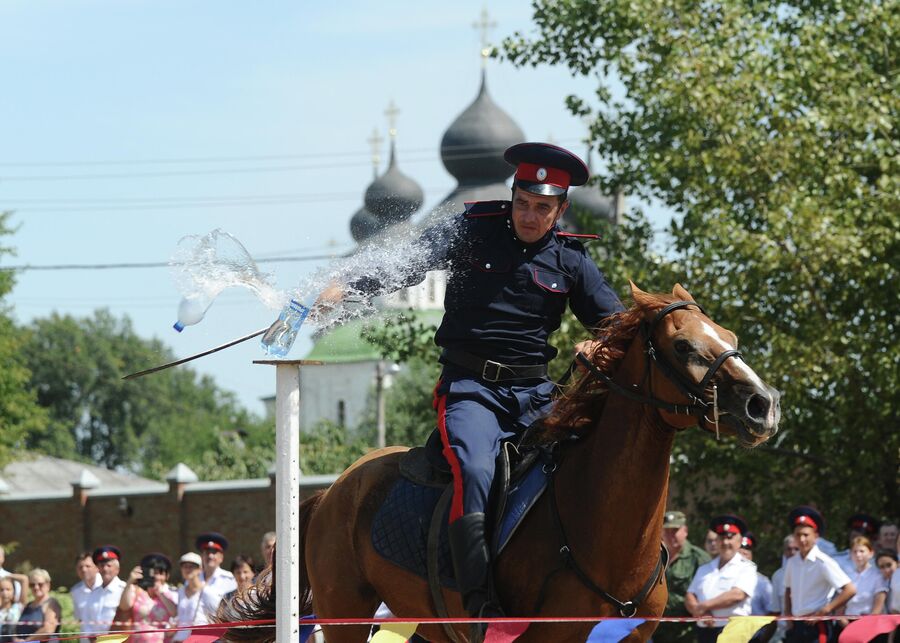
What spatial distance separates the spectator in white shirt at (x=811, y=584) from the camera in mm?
10875

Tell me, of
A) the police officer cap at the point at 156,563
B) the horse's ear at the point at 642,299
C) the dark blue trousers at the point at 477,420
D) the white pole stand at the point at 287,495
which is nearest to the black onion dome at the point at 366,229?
the dark blue trousers at the point at 477,420

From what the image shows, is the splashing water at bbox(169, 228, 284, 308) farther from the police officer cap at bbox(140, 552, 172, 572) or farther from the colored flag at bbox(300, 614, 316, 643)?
the police officer cap at bbox(140, 552, 172, 572)

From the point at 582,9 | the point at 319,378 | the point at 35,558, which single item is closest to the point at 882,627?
the point at 582,9

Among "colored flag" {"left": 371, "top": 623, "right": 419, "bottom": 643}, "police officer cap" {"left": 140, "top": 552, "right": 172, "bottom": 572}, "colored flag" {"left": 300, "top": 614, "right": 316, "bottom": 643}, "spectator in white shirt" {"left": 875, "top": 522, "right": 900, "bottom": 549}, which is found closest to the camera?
"colored flag" {"left": 371, "top": 623, "right": 419, "bottom": 643}

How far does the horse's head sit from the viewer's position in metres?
5.43

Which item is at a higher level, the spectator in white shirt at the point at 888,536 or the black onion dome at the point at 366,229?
the black onion dome at the point at 366,229

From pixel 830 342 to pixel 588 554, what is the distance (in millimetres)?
8640

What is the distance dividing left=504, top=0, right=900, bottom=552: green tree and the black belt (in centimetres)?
767

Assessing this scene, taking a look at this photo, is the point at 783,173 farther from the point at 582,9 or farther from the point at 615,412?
the point at 615,412

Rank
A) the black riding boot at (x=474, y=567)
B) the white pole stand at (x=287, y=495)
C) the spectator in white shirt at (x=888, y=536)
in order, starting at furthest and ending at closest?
the spectator in white shirt at (x=888, y=536), the black riding boot at (x=474, y=567), the white pole stand at (x=287, y=495)

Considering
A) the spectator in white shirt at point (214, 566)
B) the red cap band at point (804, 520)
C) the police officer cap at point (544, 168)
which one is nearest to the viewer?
the police officer cap at point (544, 168)

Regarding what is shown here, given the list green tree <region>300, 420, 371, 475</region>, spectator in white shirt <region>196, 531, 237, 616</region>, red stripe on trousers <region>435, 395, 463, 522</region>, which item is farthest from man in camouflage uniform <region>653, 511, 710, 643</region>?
green tree <region>300, 420, 371, 475</region>

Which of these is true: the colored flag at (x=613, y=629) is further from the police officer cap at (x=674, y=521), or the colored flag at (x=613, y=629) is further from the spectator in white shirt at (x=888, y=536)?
the spectator in white shirt at (x=888, y=536)

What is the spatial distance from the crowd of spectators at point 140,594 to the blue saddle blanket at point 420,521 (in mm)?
5892
